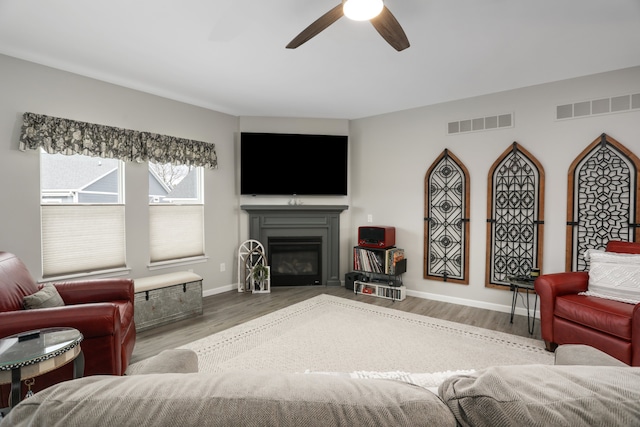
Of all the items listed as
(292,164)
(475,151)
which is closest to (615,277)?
(475,151)

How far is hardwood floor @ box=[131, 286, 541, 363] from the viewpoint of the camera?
314cm

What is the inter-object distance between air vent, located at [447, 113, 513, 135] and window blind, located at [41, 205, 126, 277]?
4.26m

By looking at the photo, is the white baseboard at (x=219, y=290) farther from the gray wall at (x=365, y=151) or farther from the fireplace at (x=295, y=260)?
the fireplace at (x=295, y=260)

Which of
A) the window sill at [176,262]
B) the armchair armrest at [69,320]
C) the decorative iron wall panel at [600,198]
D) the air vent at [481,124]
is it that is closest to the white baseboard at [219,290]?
the window sill at [176,262]

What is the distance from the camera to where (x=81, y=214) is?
3447mm

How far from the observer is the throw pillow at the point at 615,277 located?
103 inches

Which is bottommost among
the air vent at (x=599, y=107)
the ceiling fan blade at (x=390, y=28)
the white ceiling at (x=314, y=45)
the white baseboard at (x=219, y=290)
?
the white baseboard at (x=219, y=290)

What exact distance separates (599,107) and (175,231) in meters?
5.12

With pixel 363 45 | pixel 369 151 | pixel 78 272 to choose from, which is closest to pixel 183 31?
pixel 363 45

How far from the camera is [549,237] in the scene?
12.1ft

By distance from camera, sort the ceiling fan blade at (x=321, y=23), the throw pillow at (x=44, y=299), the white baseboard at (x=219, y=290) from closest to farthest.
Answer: the ceiling fan blade at (x=321, y=23), the throw pillow at (x=44, y=299), the white baseboard at (x=219, y=290)

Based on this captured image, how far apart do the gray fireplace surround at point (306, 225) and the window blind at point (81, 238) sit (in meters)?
1.77

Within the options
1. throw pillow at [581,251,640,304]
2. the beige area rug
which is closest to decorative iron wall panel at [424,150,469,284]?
the beige area rug

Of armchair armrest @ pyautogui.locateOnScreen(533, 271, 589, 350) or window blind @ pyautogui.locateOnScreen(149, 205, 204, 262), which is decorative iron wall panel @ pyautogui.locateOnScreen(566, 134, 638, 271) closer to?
armchair armrest @ pyautogui.locateOnScreen(533, 271, 589, 350)
